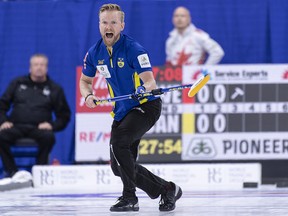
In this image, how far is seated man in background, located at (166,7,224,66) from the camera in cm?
1151

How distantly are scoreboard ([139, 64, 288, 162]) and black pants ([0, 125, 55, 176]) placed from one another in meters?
1.23

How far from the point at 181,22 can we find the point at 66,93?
2057 millimetres

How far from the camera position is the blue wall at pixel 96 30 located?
1174 centimetres

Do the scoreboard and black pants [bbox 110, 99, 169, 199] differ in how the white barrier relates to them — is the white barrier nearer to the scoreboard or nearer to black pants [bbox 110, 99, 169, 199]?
the scoreboard

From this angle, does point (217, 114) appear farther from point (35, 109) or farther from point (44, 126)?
point (35, 109)

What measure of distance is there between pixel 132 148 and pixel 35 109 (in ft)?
15.3

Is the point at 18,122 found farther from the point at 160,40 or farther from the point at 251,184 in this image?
the point at 251,184

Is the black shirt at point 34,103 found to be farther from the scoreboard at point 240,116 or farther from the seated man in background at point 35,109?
the scoreboard at point 240,116

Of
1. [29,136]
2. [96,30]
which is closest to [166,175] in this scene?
[29,136]

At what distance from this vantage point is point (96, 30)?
40.0 ft

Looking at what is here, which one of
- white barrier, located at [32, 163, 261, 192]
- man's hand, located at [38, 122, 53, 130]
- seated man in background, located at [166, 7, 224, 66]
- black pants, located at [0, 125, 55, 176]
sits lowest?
white barrier, located at [32, 163, 261, 192]

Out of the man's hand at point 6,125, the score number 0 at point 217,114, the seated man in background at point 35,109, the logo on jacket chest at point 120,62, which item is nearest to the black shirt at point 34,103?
the seated man in background at point 35,109

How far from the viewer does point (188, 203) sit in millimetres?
7422

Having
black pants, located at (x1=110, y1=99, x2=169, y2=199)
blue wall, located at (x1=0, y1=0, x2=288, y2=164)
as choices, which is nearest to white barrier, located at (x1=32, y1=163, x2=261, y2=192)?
blue wall, located at (x1=0, y1=0, x2=288, y2=164)
